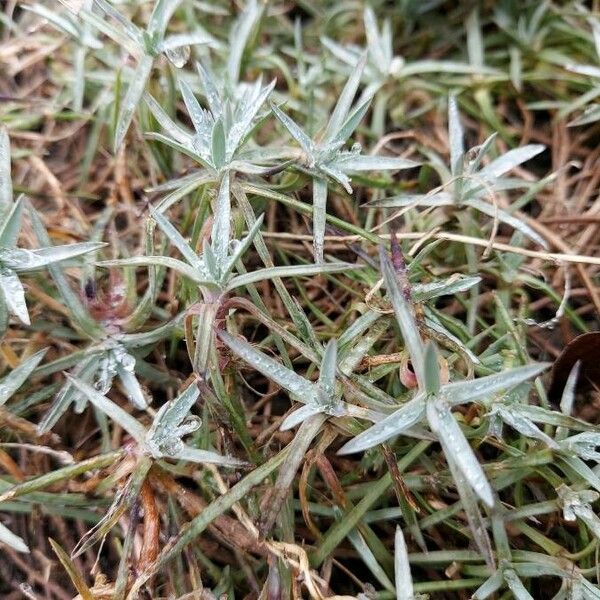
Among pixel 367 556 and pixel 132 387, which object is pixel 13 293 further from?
pixel 367 556

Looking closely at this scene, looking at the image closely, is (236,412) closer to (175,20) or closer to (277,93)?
(277,93)

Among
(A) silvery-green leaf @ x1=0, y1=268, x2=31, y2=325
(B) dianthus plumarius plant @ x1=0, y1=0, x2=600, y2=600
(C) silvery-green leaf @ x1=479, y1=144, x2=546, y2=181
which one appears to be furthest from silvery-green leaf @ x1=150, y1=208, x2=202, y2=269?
(C) silvery-green leaf @ x1=479, y1=144, x2=546, y2=181

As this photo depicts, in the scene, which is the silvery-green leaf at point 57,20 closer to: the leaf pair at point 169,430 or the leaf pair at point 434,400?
the leaf pair at point 169,430

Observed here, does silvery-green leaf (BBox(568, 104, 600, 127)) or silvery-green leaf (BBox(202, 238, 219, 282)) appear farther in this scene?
silvery-green leaf (BBox(568, 104, 600, 127))

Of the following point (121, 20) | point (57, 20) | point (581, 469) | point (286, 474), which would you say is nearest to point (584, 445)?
point (581, 469)

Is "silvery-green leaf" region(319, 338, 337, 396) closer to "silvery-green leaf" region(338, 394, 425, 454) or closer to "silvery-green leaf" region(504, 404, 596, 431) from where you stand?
"silvery-green leaf" region(338, 394, 425, 454)

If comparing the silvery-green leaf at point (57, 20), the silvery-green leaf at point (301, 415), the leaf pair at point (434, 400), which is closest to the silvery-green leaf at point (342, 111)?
the leaf pair at point (434, 400)
